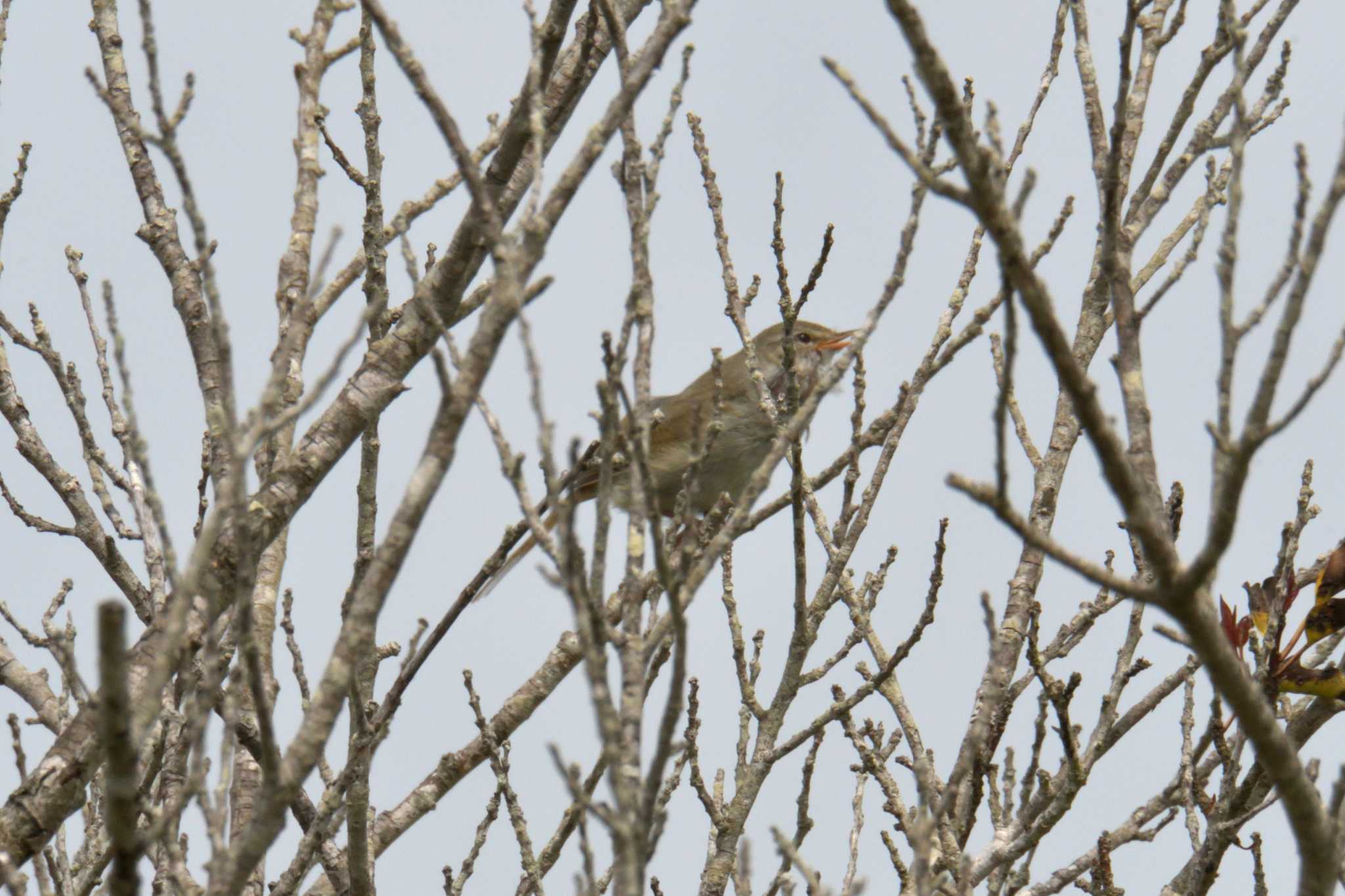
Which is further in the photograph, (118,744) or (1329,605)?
(1329,605)

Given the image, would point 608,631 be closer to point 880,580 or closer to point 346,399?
point 346,399

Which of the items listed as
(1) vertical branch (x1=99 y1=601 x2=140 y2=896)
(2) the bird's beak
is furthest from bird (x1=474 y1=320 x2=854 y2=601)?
(1) vertical branch (x1=99 y1=601 x2=140 y2=896)

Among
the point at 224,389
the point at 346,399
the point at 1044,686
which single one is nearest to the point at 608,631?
the point at 224,389

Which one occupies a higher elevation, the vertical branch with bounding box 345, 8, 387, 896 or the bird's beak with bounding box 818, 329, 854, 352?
the bird's beak with bounding box 818, 329, 854, 352

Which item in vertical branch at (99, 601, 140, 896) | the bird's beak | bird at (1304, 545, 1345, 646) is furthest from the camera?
the bird's beak

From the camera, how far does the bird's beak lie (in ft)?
28.1

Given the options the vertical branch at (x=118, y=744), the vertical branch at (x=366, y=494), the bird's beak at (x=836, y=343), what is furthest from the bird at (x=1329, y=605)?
the bird's beak at (x=836, y=343)

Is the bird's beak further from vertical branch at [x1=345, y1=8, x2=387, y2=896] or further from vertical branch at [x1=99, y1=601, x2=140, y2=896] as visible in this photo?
vertical branch at [x1=99, y1=601, x2=140, y2=896]

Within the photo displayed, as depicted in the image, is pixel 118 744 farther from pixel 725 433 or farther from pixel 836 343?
pixel 836 343

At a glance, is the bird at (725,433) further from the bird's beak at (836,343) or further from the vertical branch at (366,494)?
the vertical branch at (366,494)

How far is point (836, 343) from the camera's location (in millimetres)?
8633

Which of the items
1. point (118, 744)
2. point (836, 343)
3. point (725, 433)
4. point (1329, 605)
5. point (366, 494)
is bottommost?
point (118, 744)

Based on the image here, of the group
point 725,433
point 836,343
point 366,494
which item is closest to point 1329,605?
point 366,494

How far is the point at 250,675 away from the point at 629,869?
527 mm
